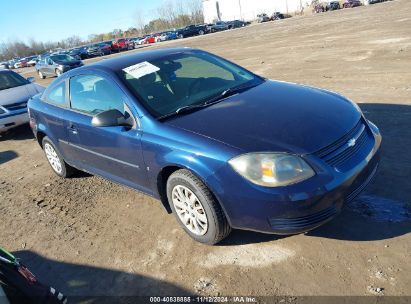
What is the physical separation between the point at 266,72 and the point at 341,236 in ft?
29.4

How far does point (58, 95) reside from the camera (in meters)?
5.11

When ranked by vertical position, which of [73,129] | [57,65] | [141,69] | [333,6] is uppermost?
[141,69]

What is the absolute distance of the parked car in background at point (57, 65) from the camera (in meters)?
22.7

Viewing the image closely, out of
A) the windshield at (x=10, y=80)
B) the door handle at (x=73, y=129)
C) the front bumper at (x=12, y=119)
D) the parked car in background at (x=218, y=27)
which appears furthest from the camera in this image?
the parked car in background at (x=218, y=27)

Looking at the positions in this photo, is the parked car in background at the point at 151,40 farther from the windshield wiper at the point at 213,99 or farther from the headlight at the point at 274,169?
the headlight at the point at 274,169

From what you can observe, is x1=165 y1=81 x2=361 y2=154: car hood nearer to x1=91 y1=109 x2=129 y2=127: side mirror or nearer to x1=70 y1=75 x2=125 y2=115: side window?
x1=91 y1=109 x2=129 y2=127: side mirror

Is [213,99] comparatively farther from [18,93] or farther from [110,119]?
[18,93]

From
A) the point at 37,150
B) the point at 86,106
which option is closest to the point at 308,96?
the point at 86,106

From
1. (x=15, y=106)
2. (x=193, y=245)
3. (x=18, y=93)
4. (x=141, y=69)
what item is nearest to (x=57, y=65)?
(x=18, y=93)

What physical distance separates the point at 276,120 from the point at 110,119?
1.54 metres

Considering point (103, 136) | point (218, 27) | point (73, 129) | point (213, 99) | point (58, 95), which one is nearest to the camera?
point (213, 99)

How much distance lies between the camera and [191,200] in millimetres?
3395

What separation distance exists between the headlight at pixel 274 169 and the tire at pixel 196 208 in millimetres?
442

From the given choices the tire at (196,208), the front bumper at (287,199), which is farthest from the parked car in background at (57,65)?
the front bumper at (287,199)
